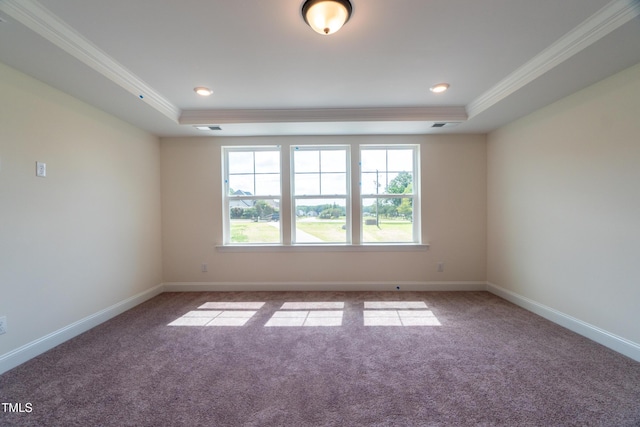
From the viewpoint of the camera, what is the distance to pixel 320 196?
3.82m

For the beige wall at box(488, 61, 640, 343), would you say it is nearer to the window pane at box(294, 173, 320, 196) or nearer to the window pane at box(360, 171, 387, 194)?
the window pane at box(360, 171, 387, 194)

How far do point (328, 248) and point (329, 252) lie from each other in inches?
2.5

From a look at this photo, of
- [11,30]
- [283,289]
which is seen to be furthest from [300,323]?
[11,30]

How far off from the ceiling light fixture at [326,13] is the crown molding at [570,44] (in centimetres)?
159

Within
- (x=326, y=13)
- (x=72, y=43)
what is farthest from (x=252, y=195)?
(x=326, y=13)

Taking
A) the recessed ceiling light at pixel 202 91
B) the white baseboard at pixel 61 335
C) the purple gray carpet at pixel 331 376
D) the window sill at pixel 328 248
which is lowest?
the purple gray carpet at pixel 331 376

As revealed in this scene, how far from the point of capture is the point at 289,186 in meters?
3.78

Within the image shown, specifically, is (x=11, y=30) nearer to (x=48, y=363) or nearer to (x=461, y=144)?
(x=48, y=363)

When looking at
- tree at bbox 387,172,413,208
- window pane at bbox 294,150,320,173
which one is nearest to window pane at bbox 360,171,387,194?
tree at bbox 387,172,413,208

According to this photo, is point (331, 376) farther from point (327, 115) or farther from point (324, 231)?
point (327, 115)

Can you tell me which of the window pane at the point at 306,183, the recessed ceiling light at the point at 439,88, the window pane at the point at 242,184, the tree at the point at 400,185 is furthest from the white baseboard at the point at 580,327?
the window pane at the point at 242,184

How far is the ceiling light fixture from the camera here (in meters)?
1.46

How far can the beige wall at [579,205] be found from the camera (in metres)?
2.01

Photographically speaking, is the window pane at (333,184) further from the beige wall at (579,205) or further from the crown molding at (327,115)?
the beige wall at (579,205)
